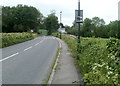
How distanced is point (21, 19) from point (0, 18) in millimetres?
18980

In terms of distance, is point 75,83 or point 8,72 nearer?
point 75,83

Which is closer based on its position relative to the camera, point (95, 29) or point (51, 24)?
point (95, 29)

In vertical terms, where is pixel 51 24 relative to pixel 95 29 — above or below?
above

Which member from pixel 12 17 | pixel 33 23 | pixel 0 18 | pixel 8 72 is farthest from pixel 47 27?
pixel 8 72

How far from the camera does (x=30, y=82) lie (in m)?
8.92

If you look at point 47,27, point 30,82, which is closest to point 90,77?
point 30,82

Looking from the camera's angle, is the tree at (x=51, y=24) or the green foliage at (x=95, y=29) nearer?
the green foliage at (x=95, y=29)

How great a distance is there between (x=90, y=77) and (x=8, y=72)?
215 inches

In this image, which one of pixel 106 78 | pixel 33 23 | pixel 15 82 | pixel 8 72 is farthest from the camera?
pixel 33 23

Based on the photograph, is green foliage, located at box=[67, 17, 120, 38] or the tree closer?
green foliage, located at box=[67, 17, 120, 38]

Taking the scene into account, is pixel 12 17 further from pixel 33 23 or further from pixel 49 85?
pixel 49 85

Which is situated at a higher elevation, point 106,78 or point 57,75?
point 106,78

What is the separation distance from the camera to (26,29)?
10588 cm

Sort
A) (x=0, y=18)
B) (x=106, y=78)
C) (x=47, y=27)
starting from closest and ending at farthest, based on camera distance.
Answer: (x=106, y=78) → (x=0, y=18) → (x=47, y=27)
